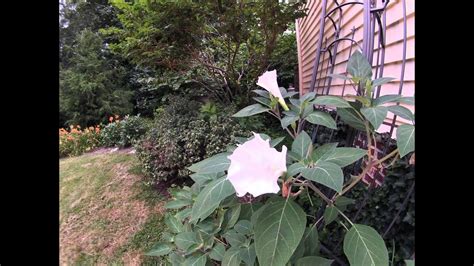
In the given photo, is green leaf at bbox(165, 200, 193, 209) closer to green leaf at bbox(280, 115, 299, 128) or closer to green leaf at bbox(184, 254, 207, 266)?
green leaf at bbox(184, 254, 207, 266)

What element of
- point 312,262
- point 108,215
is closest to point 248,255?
point 312,262

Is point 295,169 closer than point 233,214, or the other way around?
point 295,169

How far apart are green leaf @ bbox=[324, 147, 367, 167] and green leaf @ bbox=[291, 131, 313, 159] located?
6 centimetres

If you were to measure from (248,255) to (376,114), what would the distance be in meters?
0.44

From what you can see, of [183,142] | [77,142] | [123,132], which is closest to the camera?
[183,142]

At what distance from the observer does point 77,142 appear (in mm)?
5453

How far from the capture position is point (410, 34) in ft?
5.18

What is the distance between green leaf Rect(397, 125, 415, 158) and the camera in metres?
0.62

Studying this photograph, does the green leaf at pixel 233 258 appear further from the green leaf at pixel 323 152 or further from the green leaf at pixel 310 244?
the green leaf at pixel 323 152

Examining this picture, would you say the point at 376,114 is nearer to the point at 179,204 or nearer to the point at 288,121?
the point at 288,121

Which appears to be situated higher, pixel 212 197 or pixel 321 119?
pixel 321 119

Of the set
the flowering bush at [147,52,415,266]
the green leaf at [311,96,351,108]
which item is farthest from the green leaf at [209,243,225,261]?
the green leaf at [311,96,351,108]

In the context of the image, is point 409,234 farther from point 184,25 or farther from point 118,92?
point 118,92

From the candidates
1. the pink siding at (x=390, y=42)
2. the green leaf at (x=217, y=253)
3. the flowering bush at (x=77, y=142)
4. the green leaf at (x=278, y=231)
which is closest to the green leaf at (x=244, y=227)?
the green leaf at (x=217, y=253)
